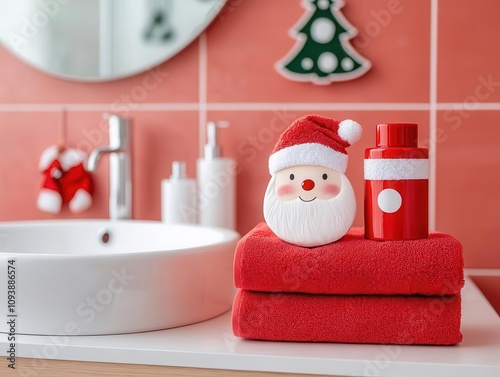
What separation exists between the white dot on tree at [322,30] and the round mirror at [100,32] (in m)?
0.19

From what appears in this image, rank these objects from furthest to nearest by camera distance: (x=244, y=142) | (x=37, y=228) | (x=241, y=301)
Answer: (x=244, y=142)
(x=37, y=228)
(x=241, y=301)

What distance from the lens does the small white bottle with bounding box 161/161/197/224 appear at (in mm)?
1224

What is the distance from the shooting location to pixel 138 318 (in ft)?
2.73

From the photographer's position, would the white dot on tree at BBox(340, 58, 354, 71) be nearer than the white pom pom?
No

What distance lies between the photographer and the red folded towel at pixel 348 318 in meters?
0.76

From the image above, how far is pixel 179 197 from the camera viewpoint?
1.23 meters

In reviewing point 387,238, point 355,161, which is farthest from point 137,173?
point 387,238

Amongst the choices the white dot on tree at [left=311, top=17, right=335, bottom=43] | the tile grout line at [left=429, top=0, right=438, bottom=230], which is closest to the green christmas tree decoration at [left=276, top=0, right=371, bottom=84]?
the white dot on tree at [left=311, top=17, right=335, bottom=43]

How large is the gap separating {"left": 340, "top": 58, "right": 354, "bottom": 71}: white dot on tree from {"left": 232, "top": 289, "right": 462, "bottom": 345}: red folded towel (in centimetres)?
58

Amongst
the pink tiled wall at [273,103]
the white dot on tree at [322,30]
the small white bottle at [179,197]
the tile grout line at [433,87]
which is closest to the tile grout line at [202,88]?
the pink tiled wall at [273,103]

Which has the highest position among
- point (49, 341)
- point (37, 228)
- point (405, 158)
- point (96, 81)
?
point (96, 81)

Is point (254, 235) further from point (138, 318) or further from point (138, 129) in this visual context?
point (138, 129)

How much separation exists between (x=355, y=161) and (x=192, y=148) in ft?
1.06

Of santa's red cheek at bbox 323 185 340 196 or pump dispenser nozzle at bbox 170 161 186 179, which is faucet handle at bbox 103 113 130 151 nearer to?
pump dispenser nozzle at bbox 170 161 186 179
